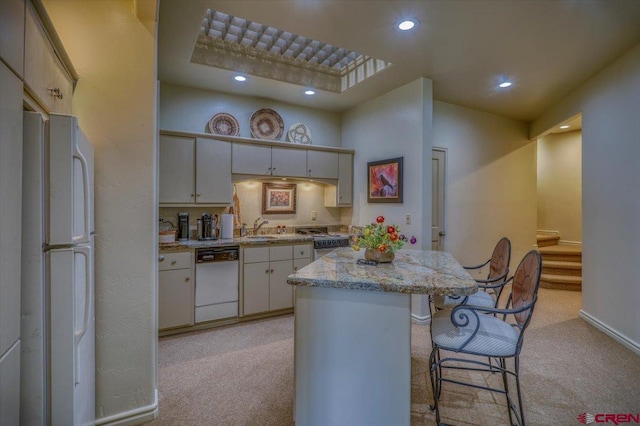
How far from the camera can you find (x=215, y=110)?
388 centimetres

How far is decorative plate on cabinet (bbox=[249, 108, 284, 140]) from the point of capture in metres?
4.06

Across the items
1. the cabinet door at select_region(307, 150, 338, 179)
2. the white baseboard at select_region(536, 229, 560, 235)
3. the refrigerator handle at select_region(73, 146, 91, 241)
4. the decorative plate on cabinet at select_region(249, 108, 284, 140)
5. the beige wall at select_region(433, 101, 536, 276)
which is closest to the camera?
the refrigerator handle at select_region(73, 146, 91, 241)

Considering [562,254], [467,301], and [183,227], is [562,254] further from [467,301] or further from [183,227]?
[183,227]

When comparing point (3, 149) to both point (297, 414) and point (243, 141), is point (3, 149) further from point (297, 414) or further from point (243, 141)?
point (243, 141)

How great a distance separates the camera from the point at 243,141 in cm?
374

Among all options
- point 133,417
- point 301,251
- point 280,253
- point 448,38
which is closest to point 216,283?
point 280,253

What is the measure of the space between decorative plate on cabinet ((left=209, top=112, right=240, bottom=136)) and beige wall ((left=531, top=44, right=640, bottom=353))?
4.17 m

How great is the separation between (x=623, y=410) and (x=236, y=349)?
9.46ft

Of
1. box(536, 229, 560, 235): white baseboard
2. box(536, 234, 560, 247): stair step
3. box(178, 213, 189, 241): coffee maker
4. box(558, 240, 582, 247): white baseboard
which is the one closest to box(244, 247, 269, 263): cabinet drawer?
box(178, 213, 189, 241): coffee maker

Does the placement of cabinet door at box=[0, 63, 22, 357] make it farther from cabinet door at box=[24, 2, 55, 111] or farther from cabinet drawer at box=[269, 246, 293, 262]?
cabinet drawer at box=[269, 246, 293, 262]

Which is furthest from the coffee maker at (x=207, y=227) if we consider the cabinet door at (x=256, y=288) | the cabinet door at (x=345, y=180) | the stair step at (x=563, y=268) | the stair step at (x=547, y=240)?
the stair step at (x=547, y=240)

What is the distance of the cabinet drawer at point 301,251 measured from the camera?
376 cm

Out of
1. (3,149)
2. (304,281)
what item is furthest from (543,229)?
(3,149)

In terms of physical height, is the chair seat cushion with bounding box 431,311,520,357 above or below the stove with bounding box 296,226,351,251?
below
